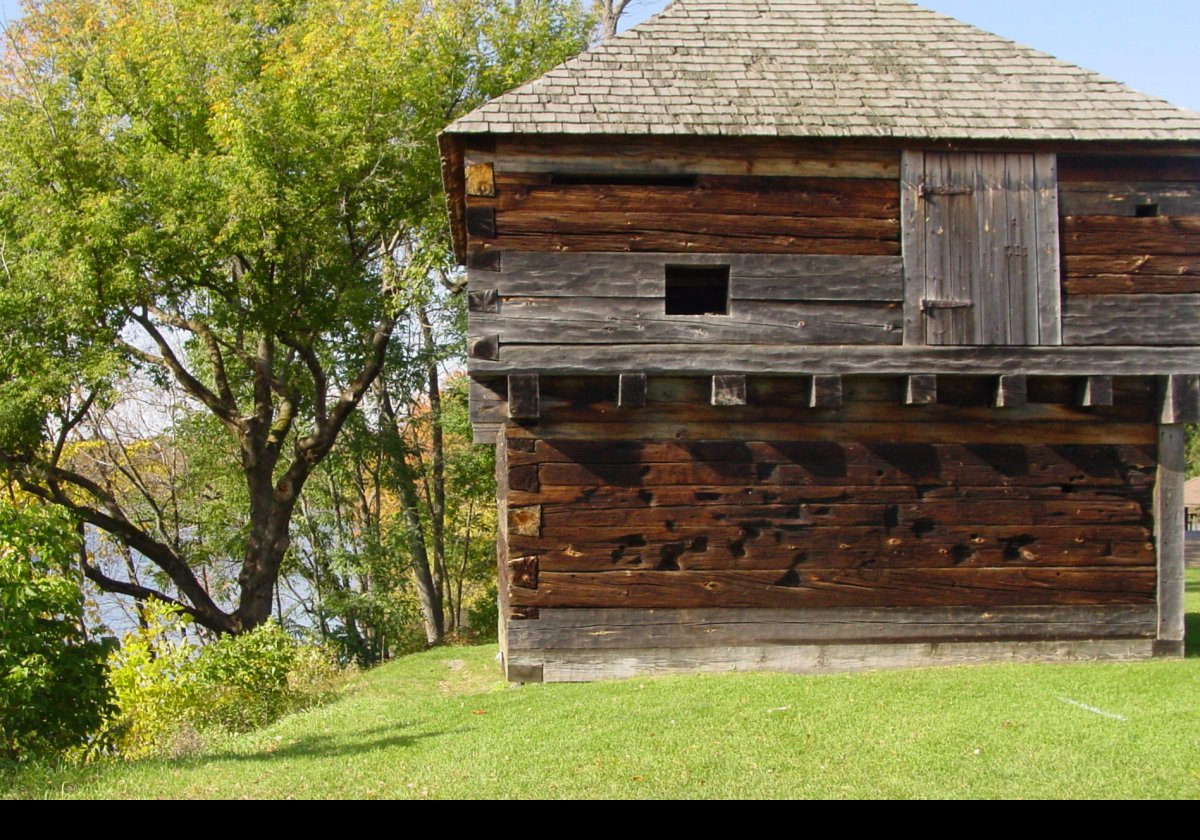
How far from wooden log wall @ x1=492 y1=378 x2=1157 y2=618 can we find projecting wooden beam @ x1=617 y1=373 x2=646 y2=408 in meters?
0.43

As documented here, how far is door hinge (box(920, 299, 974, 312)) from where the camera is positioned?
39.4 ft

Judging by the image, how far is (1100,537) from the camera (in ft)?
41.0

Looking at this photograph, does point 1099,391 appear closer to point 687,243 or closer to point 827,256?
point 827,256

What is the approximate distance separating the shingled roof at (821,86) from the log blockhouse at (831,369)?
0.05 m

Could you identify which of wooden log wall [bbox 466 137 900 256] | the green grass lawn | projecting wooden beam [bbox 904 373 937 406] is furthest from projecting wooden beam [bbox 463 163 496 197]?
the green grass lawn

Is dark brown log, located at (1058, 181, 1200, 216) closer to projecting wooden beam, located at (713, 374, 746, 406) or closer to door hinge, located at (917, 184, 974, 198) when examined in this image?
door hinge, located at (917, 184, 974, 198)

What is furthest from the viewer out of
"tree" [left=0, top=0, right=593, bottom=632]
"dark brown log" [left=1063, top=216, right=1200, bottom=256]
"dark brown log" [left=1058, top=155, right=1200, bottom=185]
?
"tree" [left=0, top=0, right=593, bottom=632]

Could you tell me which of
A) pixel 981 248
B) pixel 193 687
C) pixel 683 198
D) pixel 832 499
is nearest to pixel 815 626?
pixel 832 499

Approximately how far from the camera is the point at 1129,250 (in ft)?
40.3

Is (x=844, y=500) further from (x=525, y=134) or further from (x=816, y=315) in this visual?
(x=525, y=134)

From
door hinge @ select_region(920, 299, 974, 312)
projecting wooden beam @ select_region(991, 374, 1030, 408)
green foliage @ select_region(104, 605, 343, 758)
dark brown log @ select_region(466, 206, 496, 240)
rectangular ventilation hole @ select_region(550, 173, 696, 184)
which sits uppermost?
rectangular ventilation hole @ select_region(550, 173, 696, 184)

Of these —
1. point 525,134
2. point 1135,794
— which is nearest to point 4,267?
point 525,134

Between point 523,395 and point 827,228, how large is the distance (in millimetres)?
3528

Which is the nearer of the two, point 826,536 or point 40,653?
point 40,653
